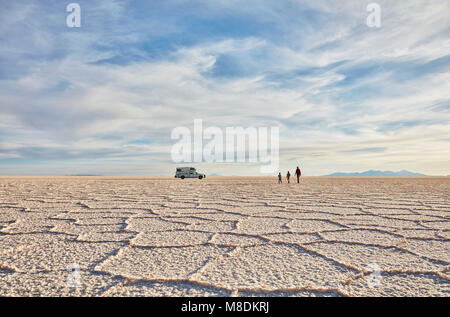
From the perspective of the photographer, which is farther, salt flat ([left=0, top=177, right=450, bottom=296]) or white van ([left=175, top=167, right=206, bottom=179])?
white van ([left=175, top=167, right=206, bottom=179])

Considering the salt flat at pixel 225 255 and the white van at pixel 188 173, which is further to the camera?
the white van at pixel 188 173

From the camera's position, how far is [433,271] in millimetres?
2213

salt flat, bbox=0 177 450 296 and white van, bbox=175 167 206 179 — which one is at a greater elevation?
white van, bbox=175 167 206 179

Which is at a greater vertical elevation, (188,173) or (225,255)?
(188,173)

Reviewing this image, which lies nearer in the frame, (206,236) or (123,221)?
(206,236)

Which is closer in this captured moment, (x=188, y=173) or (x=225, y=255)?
(x=225, y=255)

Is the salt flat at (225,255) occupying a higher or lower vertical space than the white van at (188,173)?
lower

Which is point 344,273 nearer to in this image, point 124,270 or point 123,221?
point 124,270

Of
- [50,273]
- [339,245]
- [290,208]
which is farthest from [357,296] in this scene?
[290,208]

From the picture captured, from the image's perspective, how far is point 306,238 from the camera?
319 centimetres

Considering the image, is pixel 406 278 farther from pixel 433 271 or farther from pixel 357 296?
pixel 357 296
